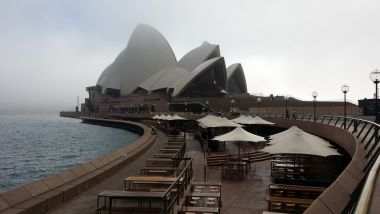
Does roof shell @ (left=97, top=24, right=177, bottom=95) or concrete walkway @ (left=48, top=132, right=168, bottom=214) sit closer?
concrete walkway @ (left=48, top=132, right=168, bottom=214)

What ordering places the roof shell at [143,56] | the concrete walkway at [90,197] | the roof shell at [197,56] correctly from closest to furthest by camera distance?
the concrete walkway at [90,197]
the roof shell at [197,56]
the roof shell at [143,56]

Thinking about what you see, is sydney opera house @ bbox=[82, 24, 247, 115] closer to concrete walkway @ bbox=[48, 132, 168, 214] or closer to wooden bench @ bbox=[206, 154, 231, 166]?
wooden bench @ bbox=[206, 154, 231, 166]

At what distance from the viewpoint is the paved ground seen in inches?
329

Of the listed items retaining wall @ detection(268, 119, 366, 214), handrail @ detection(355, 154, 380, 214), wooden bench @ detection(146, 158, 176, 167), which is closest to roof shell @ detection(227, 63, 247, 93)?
wooden bench @ detection(146, 158, 176, 167)

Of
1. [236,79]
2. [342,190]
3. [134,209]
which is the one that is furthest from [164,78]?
[342,190]

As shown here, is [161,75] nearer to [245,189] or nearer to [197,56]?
[197,56]

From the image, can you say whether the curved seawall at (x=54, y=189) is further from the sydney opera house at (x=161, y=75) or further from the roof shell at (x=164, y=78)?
the roof shell at (x=164, y=78)

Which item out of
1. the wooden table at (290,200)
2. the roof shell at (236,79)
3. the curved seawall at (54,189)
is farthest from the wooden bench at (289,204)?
the roof shell at (236,79)

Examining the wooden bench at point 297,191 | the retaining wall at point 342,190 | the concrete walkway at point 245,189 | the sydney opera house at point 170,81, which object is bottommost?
the concrete walkway at point 245,189

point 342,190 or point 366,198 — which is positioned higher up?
point 366,198

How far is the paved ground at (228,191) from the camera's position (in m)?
8.37

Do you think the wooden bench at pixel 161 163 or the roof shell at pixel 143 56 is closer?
the wooden bench at pixel 161 163

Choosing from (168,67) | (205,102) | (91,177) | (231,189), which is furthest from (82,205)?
(168,67)

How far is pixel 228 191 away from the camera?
10539 mm
